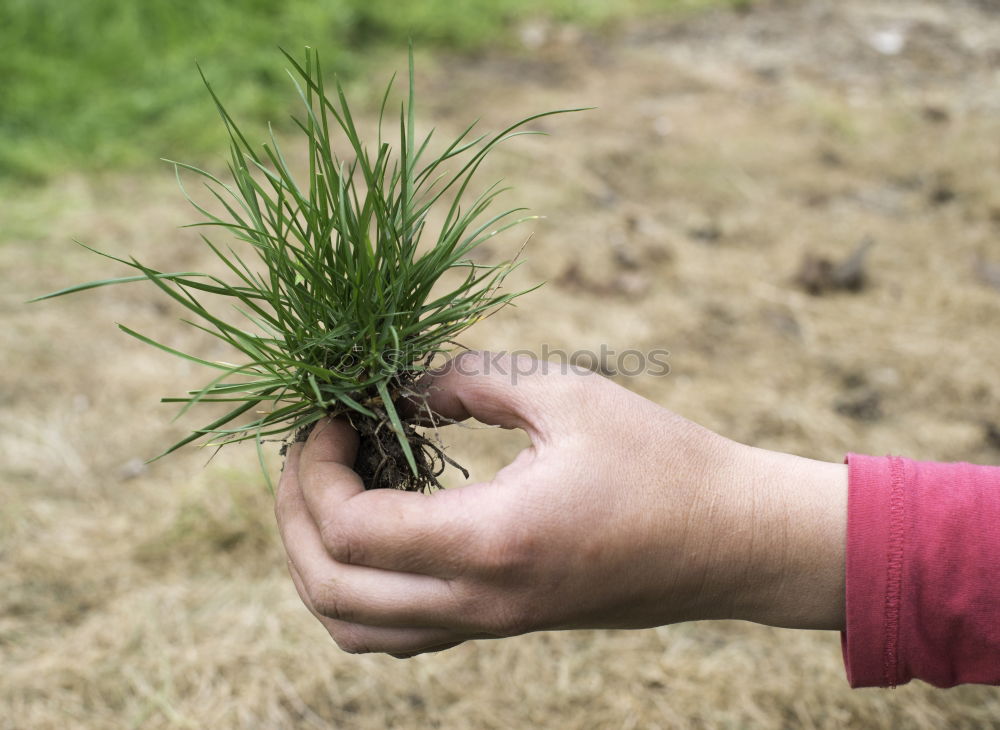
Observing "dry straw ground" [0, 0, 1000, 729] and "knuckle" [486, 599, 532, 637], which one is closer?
"knuckle" [486, 599, 532, 637]

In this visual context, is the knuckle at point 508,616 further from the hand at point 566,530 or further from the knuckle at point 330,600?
the knuckle at point 330,600

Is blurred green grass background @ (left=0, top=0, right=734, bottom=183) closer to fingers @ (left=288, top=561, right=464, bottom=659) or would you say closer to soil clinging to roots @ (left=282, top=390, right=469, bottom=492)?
soil clinging to roots @ (left=282, top=390, right=469, bottom=492)

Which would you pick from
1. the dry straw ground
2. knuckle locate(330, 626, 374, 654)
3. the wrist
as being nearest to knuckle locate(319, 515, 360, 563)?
knuckle locate(330, 626, 374, 654)

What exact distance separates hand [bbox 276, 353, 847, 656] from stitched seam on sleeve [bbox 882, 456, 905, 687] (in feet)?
0.21

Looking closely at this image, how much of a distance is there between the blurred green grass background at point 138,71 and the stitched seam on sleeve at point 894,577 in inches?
120

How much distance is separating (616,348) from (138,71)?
3.23 meters

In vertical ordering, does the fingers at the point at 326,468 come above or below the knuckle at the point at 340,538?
above

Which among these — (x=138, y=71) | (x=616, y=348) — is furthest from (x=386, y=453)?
(x=138, y=71)

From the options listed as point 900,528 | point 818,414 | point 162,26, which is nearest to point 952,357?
point 818,414

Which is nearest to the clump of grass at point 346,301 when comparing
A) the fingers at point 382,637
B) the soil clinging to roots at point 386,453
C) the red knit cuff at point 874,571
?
the soil clinging to roots at point 386,453

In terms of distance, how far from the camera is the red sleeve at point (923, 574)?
41.9 inches

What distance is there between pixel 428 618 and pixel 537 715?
31.0 inches

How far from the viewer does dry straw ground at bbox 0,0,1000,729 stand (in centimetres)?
175

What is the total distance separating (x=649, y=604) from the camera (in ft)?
3.70
